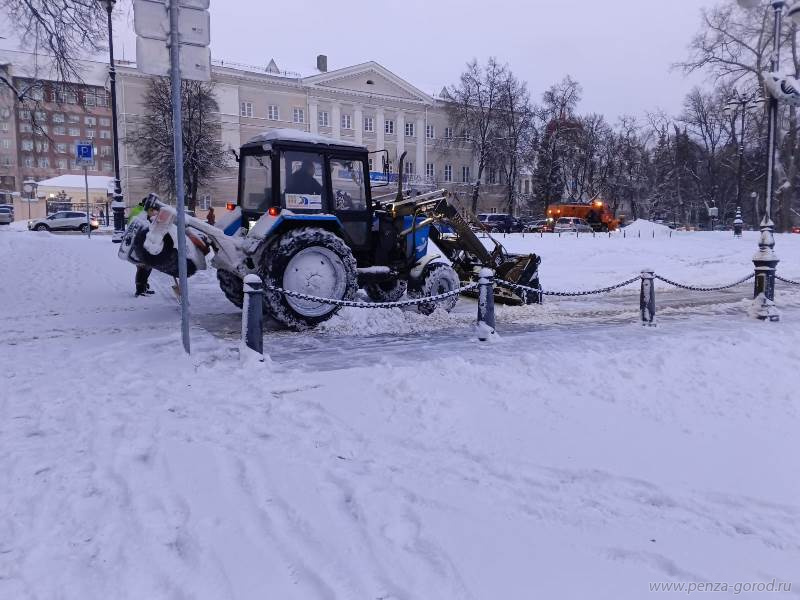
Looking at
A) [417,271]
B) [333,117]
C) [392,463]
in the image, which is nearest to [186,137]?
[333,117]

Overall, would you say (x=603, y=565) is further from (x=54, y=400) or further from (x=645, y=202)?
(x=645, y=202)

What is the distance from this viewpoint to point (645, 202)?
75938 mm

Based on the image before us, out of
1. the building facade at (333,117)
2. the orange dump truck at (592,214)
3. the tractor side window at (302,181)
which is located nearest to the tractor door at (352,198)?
the tractor side window at (302,181)

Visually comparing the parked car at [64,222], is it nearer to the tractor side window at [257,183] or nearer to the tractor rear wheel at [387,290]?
the tractor side window at [257,183]

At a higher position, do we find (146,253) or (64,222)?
(64,222)

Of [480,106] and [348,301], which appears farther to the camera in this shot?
[480,106]

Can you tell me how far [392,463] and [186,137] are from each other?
133 ft

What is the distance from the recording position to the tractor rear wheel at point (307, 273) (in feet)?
27.8

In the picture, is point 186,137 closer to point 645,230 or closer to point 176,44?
point 645,230

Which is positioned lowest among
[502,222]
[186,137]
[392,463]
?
[392,463]

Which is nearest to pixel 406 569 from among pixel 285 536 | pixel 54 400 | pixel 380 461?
pixel 285 536

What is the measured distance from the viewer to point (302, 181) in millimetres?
8859

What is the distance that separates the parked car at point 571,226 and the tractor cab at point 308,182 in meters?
33.8

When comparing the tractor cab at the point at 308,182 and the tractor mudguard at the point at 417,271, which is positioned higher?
the tractor cab at the point at 308,182
